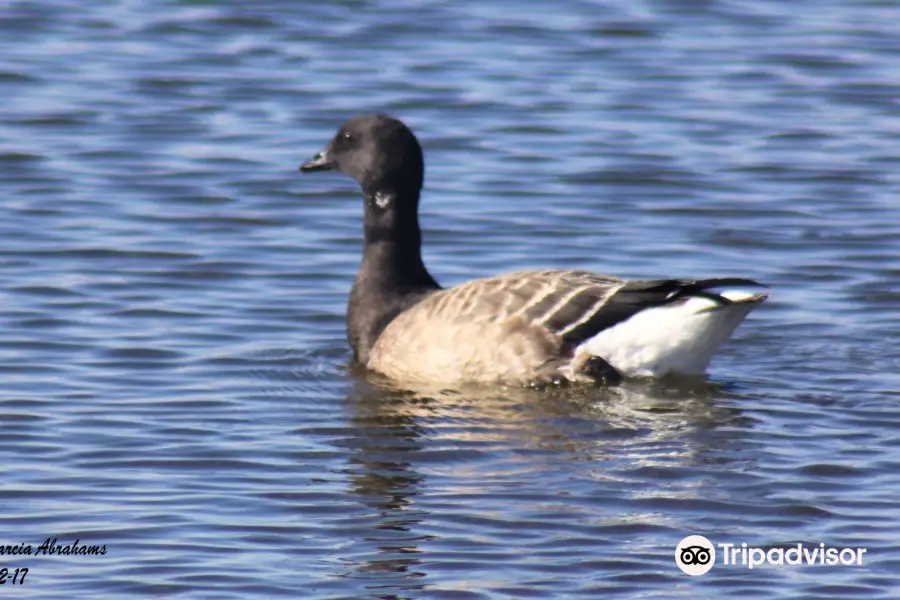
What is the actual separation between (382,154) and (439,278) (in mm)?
1793

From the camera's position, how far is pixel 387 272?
1234 centimetres

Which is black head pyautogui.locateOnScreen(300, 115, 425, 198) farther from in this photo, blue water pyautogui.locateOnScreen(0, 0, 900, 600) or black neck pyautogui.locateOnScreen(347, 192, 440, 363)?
blue water pyautogui.locateOnScreen(0, 0, 900, 600)

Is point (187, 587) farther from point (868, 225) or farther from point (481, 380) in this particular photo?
point (868, 225)

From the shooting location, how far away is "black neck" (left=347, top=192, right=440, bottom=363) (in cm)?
1213

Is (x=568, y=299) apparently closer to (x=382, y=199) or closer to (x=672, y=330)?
(x=672, y=330)

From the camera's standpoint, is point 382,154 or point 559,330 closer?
point 559,330

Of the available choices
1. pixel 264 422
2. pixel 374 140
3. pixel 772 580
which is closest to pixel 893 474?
pixel 772 580

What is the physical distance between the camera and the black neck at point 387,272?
12133mm

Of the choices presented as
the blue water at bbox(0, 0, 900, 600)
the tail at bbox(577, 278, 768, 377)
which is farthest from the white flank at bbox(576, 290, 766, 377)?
the blue water at bbox(0, 0, 900, 600)

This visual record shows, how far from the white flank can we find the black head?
6.62 feet

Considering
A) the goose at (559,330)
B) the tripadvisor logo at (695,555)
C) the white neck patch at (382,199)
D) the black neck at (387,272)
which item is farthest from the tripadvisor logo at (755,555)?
the white neck patch at (382,199)

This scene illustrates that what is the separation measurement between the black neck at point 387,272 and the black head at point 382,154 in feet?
0.34

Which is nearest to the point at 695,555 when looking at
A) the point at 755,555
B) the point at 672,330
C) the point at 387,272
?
the point at 755,555

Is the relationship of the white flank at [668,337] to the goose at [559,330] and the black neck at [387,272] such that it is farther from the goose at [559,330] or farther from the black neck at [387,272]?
the black neck at [387,272]
